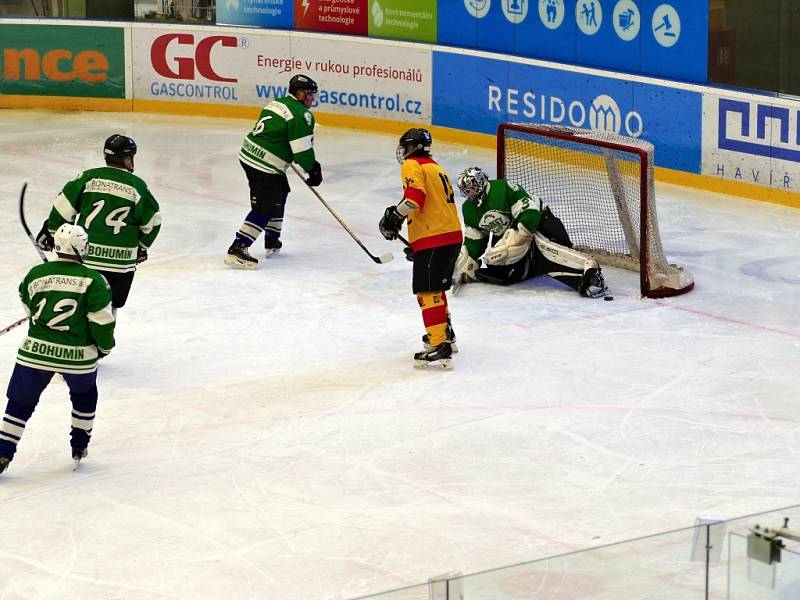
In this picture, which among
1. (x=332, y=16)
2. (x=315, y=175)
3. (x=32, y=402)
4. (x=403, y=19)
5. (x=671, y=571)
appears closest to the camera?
(x=671, y=571)

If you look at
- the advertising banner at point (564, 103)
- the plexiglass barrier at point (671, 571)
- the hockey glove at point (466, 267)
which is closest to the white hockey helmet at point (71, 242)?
the plexiglass barrier at point (671, 571)

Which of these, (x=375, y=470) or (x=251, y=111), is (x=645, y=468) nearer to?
(x=375, y=470)

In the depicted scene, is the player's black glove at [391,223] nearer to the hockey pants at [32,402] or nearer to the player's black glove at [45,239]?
the player's black glove at [45,239]

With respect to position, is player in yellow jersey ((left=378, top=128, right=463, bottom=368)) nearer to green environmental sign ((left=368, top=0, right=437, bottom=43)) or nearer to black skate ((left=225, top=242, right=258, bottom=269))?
black skate ((left=225, top=242, right=258, bottom=269))

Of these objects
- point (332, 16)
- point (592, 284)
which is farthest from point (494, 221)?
point (332, 16)

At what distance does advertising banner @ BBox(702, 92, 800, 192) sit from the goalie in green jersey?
7.95 ft

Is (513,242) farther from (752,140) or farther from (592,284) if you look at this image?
(752,140)

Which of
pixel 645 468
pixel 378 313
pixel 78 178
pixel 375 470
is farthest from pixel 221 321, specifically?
pixel 645 468

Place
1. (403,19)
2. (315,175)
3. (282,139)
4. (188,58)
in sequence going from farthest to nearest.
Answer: (188,58) → (403,19) → (282,139) → (315,175)

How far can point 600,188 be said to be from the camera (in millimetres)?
9047

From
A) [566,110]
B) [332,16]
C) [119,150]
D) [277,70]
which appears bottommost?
[566,110]

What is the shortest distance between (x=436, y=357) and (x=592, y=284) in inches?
61.3

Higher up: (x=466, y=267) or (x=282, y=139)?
(x=282, y=139)

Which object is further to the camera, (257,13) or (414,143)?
(257,13)
